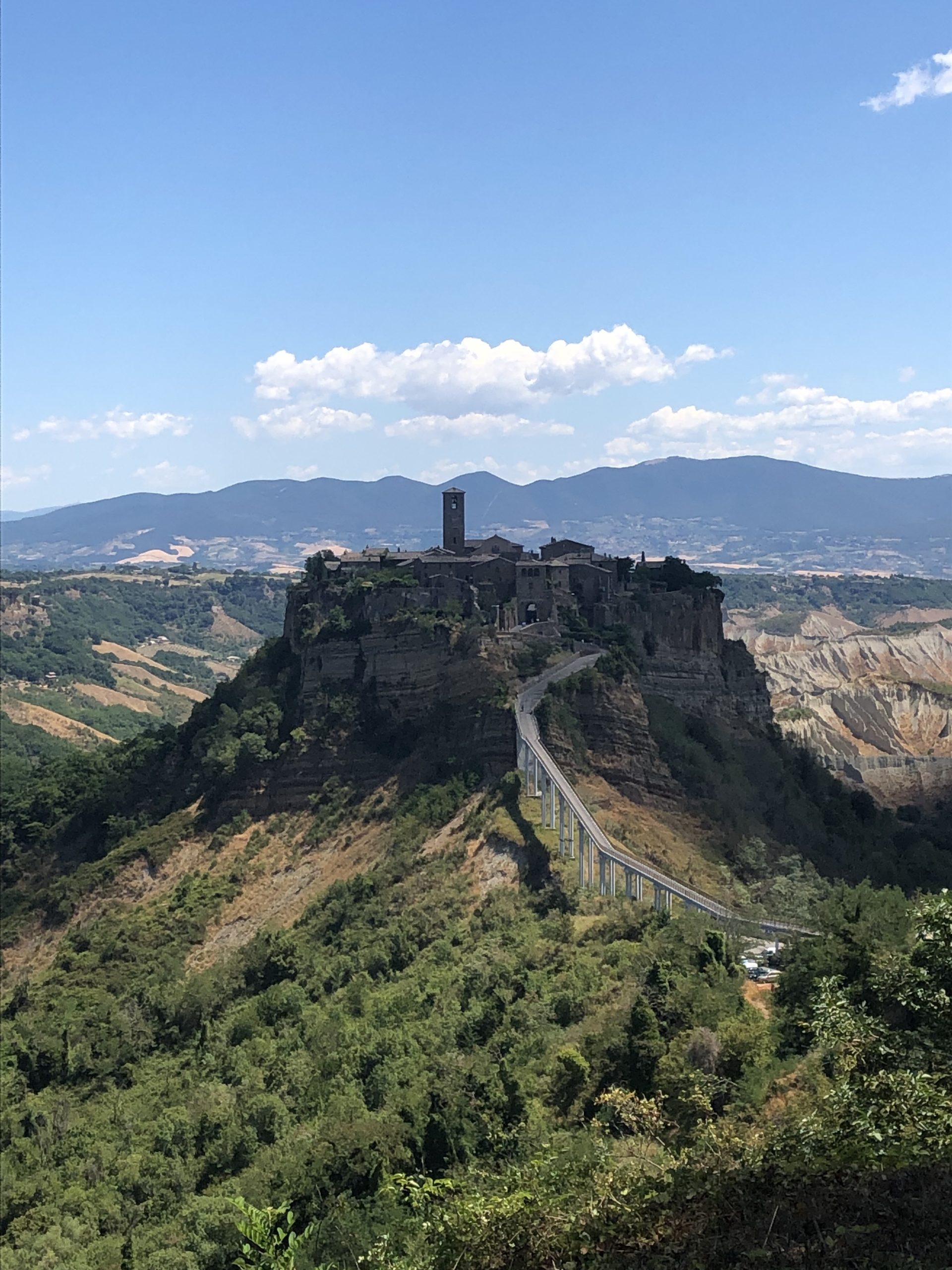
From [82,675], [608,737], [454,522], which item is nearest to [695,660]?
[608,737]

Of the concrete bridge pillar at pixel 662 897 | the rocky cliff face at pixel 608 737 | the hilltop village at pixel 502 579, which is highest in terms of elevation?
the hilltop village at pixel 502 579

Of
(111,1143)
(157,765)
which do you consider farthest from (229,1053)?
(157,765)

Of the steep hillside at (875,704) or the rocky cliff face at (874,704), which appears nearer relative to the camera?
the steep hillside at (875,704)

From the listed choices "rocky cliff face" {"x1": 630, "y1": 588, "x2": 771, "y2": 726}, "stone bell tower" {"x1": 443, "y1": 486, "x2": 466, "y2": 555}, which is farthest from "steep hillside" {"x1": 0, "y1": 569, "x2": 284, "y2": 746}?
"rocky cliff face" {"x1": 630, "y1": 588, "x2": 771, "y2": 726}

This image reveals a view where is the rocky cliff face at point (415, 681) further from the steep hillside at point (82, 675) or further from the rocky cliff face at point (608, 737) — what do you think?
the steep hillside at point (82, 675)

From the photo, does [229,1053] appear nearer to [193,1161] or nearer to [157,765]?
[193,1161]

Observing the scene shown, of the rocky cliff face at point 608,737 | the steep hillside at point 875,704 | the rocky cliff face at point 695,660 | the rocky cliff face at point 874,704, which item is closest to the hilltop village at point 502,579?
the rocky cliff face at point 695,660

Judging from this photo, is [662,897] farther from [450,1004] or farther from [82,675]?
[82,675]
